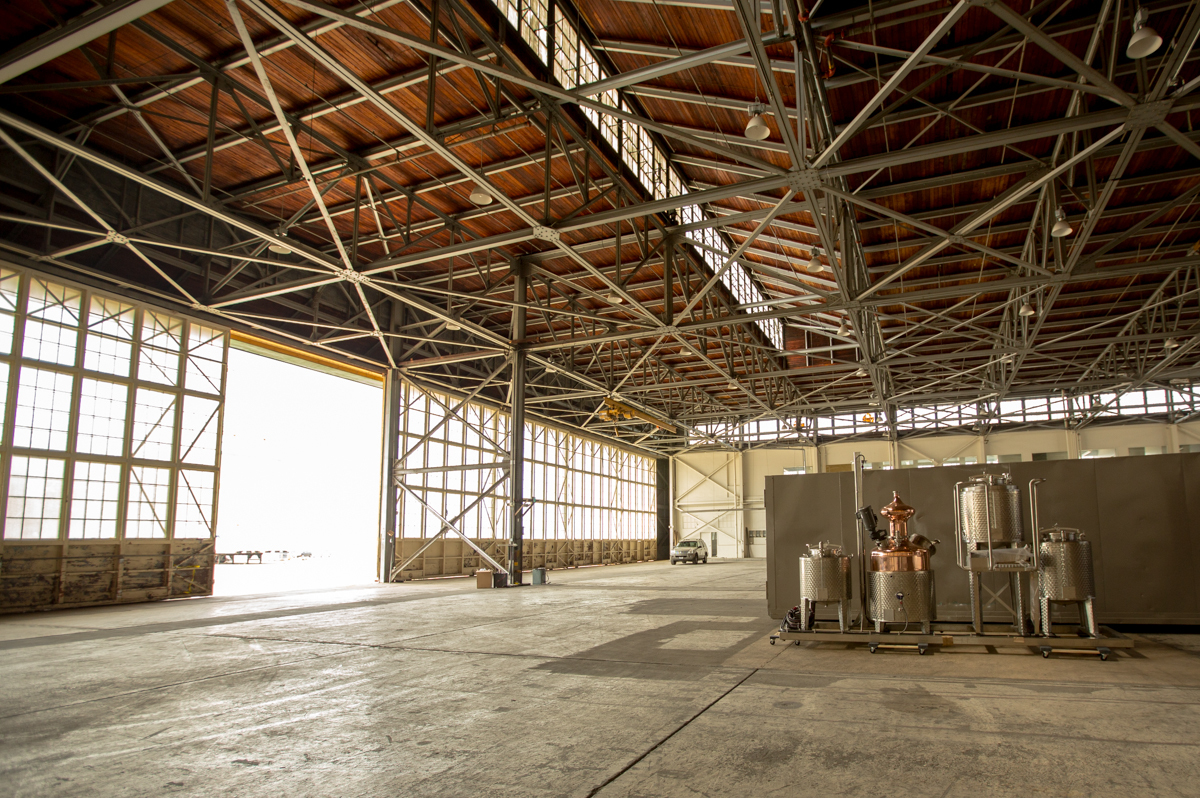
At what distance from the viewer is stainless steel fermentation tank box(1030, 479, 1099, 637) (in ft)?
29.9

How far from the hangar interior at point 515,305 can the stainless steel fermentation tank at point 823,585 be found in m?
0.47

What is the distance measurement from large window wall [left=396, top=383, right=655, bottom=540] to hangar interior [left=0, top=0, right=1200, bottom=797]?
0.36 metres

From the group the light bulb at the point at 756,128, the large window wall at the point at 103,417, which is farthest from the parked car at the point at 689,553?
the light bulb at the point at 756,128

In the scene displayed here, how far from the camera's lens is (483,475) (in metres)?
36.0

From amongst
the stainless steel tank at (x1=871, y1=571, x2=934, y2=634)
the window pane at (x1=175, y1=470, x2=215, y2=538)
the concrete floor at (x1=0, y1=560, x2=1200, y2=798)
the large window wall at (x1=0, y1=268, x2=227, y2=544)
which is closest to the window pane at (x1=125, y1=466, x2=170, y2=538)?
the large window wall at (x1=0, y1=268, x2=227, y2=544)

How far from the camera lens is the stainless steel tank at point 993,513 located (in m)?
9.27

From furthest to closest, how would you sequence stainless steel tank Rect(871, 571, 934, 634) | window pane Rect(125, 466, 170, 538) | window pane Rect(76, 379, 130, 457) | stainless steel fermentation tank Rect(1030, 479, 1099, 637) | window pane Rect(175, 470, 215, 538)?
window pane Rect(175, 470, 215, 538) → window pane Rect(125, 466, 170, 538) → window pane Rect(76, 379, 130, 457) → stainless steel tank Rect(871, 571, 934, 634) → stainless steel fermentation tank Rect(1030, 479, 1099, 637)

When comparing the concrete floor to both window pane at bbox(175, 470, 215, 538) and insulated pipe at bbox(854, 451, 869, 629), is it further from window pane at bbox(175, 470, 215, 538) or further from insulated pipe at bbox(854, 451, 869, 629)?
window pane at bbox(175, 470, 215, 538)

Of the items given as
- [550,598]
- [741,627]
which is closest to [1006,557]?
[741,627]

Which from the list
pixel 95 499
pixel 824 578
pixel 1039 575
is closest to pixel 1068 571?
pixel 1039 575

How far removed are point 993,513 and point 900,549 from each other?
131cm

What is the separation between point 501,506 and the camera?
121 feet

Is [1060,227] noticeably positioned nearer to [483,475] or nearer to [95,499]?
[95,499]

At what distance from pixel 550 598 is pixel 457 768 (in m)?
14.9
